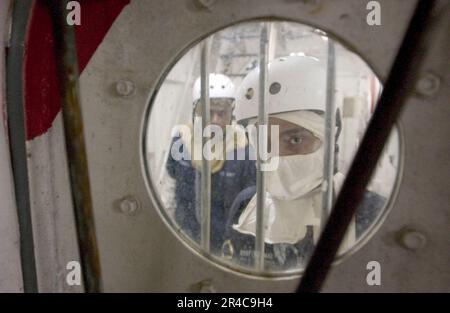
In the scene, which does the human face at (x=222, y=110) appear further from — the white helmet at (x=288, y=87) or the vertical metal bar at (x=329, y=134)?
the vertical metal bar at (x=329, y=134)

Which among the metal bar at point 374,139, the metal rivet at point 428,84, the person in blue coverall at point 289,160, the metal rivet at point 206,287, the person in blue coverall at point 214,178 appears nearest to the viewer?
the metal bar at point 374,139

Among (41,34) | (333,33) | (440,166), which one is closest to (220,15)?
(333,33)

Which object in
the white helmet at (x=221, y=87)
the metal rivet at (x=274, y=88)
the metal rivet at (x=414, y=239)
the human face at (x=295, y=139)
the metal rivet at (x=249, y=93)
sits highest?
the white helmet at (x=221, y=87)

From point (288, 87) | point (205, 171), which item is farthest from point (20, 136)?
point (288, 87)

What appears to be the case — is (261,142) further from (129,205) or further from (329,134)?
(129,205)

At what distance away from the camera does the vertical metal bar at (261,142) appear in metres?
0.84

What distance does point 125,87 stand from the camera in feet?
2.35

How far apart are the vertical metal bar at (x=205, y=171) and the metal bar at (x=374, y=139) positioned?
408 mm

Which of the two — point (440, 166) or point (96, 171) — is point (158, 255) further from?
point (440, 166)

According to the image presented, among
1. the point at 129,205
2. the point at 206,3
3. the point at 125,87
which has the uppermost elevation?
the point at 206,3

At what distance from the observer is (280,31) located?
0.93 meters

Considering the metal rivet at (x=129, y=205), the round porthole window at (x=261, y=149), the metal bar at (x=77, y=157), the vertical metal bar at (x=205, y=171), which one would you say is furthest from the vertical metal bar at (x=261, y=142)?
the metal bar at (x=77, y=157)

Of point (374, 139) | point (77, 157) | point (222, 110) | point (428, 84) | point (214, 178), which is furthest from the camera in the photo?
point (222, 110)

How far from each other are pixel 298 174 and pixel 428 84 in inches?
18.3
